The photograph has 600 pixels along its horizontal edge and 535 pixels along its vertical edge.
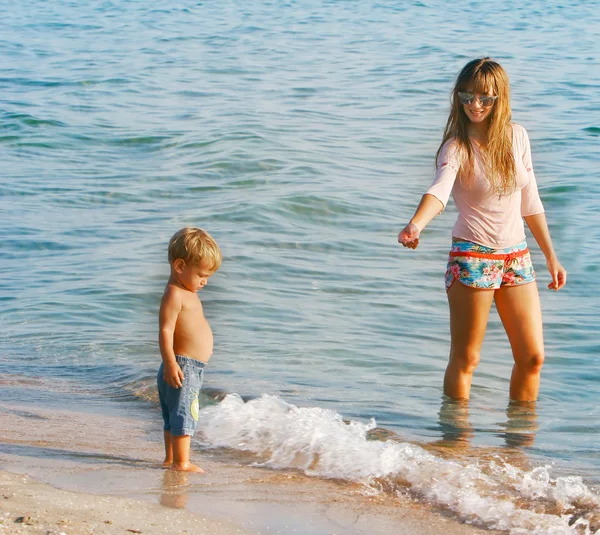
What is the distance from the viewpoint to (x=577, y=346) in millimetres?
6988

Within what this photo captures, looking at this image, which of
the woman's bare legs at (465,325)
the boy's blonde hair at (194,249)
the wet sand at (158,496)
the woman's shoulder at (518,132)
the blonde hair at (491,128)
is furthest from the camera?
the woman's bare legs at (465,325)

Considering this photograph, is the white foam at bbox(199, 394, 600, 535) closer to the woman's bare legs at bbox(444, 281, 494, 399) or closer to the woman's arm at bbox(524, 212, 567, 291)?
the woman's bare legs at bbox(444, 281, 494, 399)

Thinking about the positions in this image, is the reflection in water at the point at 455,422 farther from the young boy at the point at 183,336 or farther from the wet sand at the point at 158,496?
the young boy at the point at 183,336

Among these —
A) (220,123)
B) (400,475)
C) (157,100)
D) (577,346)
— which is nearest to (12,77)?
(157,100)

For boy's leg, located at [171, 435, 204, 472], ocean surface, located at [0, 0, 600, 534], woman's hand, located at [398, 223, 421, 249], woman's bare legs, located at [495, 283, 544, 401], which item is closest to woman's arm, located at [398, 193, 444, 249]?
woman's hand, located at [398, 223, 421, 249]

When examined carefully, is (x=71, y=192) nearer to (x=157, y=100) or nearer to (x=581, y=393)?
(x=157, y=100)

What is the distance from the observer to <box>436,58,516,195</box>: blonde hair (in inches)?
175

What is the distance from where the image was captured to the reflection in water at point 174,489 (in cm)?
378

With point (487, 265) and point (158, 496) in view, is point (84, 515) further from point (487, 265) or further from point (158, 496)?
point (487, 265)

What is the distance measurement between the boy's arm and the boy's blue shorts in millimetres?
67

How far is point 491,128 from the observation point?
4.50 meters

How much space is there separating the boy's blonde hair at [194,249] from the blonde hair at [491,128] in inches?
48.3

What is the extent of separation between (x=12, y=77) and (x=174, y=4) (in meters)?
12.5

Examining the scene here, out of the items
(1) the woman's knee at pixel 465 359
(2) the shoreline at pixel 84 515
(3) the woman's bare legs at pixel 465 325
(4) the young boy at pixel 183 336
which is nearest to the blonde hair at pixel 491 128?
(3) the woman's bare legs at pixel 465 325
